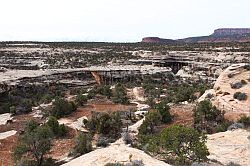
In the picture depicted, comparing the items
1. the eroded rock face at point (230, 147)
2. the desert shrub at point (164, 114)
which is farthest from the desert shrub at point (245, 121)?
the desert shrub at point (164, 114)

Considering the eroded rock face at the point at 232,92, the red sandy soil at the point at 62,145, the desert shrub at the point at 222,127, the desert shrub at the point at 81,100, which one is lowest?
the red sandy soil at the point at 62,145

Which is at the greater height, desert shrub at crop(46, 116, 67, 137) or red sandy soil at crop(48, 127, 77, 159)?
desert shrub at crop(46, 116, 67, 137)

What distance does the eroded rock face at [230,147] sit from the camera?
20.6 metres

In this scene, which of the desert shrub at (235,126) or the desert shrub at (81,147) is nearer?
the desert shrub at (81,147)

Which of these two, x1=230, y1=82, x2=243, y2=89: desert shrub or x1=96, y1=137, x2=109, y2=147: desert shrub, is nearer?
x1=96, y1=137, x2=109, y2=147: desert shrub

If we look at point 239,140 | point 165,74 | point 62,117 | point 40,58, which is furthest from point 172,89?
point 40,58

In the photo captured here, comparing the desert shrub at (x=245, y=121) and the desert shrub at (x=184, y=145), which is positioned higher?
the desert shrub at (x=184, y=145)

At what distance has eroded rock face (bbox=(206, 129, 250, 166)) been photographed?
2061cm

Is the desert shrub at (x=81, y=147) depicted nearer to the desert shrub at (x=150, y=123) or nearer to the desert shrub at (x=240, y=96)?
the desert shrub at (x=150, y=123)

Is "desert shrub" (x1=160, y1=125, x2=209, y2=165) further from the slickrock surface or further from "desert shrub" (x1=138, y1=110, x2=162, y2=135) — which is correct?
"desert shrub" (x1=138, y1=110, x2=162, y2=135)

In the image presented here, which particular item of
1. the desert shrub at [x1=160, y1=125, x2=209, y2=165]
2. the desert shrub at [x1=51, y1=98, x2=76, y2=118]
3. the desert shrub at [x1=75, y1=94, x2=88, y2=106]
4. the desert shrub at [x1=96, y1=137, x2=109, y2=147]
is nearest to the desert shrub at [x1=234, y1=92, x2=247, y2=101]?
the desert shrub at [x1=96, y1=137, x2=109, y2=147]

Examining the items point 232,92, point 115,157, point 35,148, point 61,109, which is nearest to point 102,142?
point 35,148

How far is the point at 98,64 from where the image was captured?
208ft

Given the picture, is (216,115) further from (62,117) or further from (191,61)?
(191,61)
